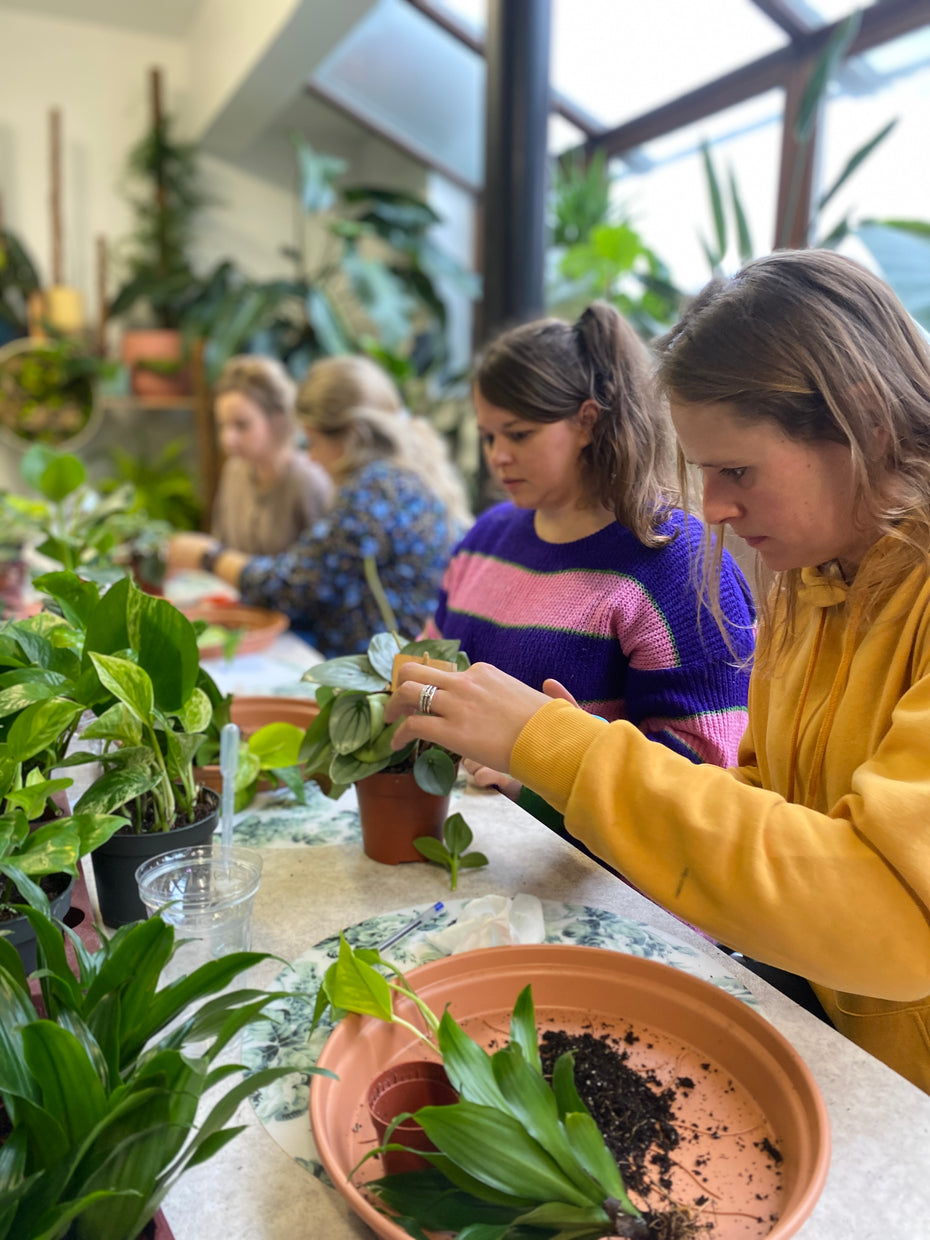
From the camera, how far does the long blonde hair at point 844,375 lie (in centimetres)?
79

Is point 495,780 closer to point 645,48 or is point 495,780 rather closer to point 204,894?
point 204,894

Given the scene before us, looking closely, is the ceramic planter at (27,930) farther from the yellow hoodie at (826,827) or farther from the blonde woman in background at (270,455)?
the blonde woman in background at (270,455)

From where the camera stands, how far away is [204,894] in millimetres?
794

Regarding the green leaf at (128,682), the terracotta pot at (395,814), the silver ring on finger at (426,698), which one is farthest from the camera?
the terracotta pot at (395,814)

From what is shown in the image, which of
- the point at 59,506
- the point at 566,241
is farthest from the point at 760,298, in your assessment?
the point at 566,241

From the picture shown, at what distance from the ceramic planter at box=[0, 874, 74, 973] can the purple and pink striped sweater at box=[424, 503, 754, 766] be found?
750mm

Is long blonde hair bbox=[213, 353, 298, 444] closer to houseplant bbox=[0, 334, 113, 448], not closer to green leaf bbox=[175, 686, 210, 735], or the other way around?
houseplant bbox=[0, 334, 113, 448]

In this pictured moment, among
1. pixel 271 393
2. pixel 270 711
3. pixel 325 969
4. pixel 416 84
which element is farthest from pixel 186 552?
pixel 416 84

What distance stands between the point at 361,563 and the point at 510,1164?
6.62ft

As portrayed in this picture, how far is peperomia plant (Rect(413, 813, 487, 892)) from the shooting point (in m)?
0.99

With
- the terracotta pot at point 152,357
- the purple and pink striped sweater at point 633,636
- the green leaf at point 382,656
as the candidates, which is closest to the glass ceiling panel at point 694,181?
the purple and pink striped sweater at point 633,636

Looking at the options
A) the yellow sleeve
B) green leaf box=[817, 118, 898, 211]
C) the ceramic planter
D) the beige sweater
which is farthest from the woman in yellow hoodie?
the beige sweater

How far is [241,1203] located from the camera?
0.59 m

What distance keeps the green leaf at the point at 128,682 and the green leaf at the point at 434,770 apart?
0.90ft
